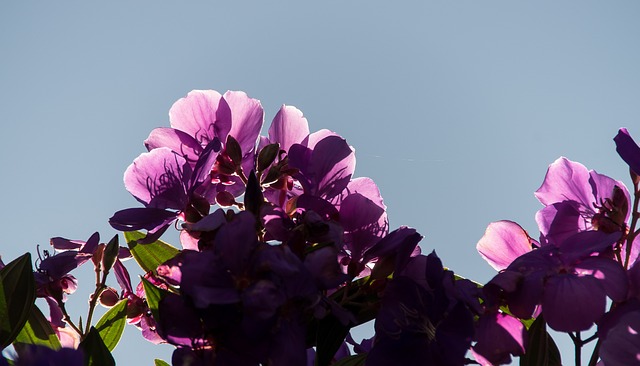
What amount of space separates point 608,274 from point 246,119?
56cm

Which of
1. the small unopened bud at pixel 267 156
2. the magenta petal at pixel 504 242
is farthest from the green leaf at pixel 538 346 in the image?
the small unopened bud at pixel 267 156

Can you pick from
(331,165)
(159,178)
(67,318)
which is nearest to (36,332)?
(67,318)

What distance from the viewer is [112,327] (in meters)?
1.22

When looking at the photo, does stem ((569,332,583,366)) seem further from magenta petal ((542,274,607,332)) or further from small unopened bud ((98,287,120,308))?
small unopened bud ((98,287,120,308))

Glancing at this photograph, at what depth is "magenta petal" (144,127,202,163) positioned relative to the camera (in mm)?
1108

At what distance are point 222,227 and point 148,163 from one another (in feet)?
0.94

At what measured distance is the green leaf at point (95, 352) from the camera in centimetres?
97

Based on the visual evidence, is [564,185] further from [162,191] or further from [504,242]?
[162,191]

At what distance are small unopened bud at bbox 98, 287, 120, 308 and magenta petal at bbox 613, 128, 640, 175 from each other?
79cm

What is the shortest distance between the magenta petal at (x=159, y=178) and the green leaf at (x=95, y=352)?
0.20 meters

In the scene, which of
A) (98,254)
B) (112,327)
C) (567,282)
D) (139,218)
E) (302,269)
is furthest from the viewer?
(112,327)

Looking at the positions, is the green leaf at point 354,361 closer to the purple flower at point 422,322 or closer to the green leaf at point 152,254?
the purple flower at point 422,322

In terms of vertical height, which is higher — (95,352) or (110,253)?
(110,253)

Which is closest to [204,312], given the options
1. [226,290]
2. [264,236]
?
[226,290]
